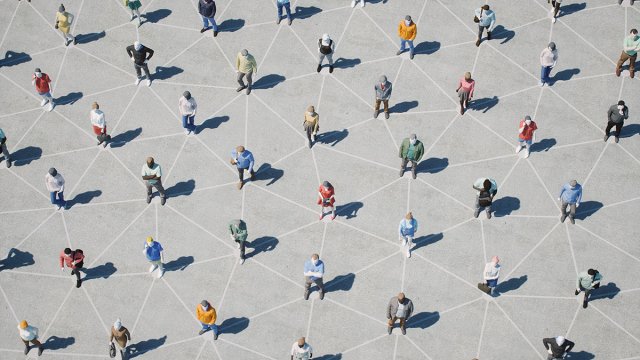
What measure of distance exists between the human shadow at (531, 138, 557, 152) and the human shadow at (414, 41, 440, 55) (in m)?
5.46

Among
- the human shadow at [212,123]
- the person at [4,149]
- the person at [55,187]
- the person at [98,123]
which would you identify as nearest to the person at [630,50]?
the human shadow at [212,123]

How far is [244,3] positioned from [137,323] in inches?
558

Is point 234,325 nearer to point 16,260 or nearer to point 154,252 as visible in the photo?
point 154,252

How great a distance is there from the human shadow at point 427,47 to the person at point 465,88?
276 centimetres

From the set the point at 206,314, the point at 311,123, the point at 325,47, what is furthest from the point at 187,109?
the point at 206,314

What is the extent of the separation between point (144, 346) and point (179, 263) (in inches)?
122

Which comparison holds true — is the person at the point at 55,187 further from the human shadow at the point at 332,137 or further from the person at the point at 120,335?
the human shadow at the point at 332,137

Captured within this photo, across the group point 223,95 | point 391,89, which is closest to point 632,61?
point 391,89

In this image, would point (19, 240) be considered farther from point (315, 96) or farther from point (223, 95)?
point (315, 96)

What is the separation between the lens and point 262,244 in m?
36.3

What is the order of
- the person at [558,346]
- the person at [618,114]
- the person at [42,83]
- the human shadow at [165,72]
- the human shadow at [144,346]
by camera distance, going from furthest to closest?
1. the human shadow at [165,72]
2. the person at [42,83]
3. the person at [618,114]
4. the human shadow at [144,346]
5. the person at [558,346]

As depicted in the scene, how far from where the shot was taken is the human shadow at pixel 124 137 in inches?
1540

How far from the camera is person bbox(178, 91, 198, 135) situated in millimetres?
37916

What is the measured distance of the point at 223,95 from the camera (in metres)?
40.2
